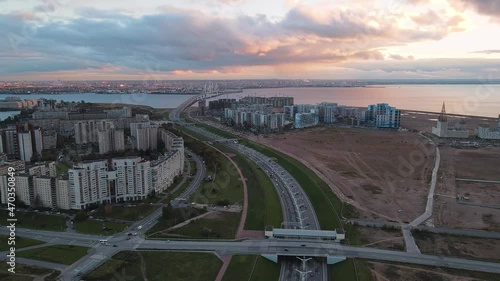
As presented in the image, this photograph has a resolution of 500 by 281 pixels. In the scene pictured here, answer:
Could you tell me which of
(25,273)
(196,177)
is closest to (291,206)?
(196,177)

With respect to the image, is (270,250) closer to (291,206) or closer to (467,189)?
(291,206)

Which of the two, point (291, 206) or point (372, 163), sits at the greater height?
point (372, 163)

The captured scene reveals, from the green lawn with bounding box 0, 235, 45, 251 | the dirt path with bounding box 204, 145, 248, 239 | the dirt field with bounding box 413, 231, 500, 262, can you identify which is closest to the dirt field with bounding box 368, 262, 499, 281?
the dirt field with bounding box 413, 231, 500, 262

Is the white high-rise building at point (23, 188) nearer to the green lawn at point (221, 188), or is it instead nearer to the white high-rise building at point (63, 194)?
the white high-rise building at point (63, 194)

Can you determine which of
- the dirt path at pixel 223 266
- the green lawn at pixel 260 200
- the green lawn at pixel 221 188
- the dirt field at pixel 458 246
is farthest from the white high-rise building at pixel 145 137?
the dirt field at pixel 458 246

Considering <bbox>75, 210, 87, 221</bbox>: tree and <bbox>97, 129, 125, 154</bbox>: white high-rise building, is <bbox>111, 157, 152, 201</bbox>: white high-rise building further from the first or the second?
<bbox>97, 129, 125, 154</bbox>: white high-rise building

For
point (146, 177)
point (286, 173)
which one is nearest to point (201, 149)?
point (286, 173)

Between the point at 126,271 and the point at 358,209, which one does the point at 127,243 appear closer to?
the point at 126,271
